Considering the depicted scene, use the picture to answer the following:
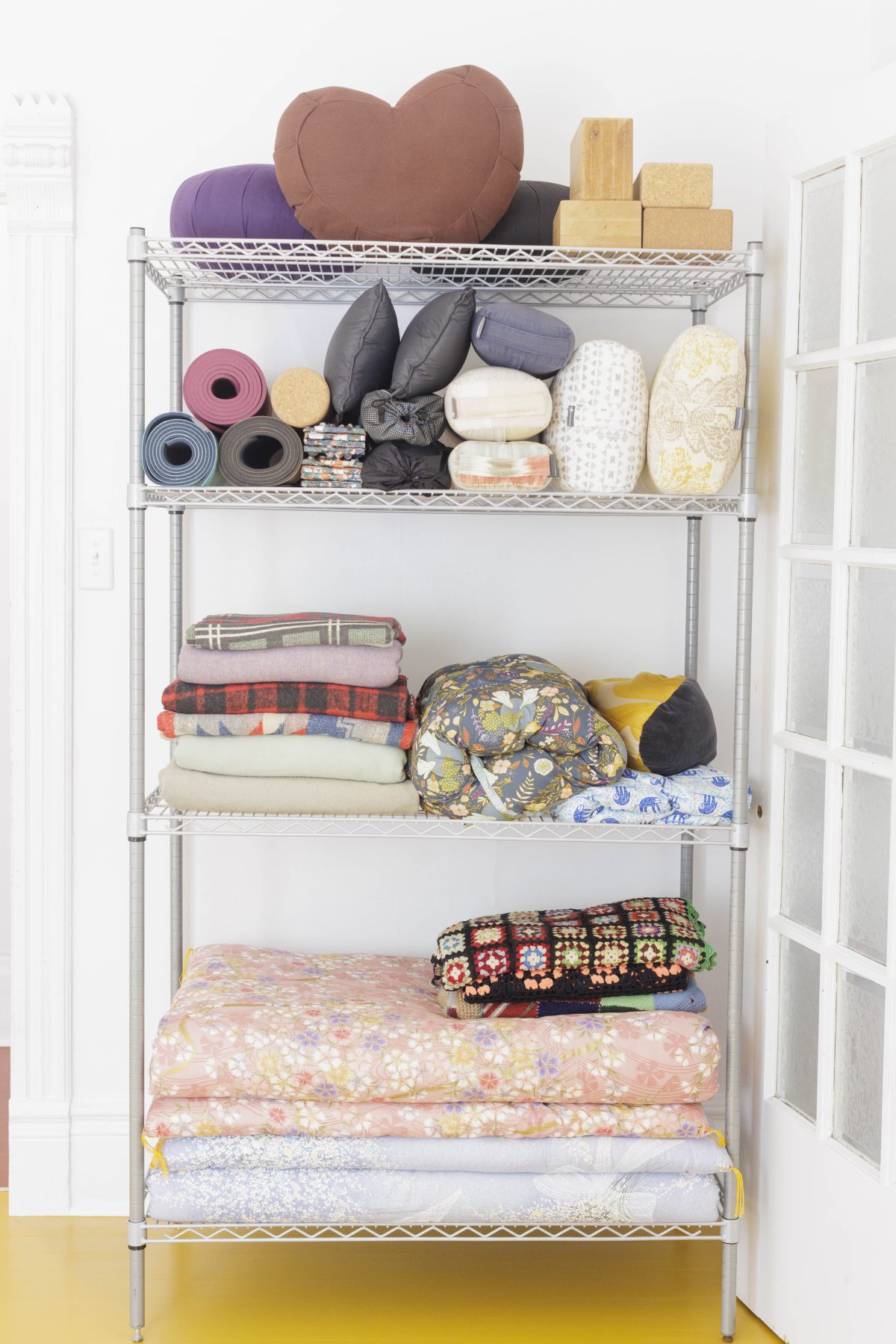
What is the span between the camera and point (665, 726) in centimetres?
192

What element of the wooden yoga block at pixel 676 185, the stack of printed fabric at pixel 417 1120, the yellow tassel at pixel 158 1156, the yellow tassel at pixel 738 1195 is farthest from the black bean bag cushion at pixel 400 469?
the yellow tassel at pixel 738 1195

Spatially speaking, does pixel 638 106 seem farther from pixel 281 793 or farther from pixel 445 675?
pixel 281 793

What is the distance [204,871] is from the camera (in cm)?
232

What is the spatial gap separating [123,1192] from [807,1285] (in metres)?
1.25

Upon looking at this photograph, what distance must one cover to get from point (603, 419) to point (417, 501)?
32 cm

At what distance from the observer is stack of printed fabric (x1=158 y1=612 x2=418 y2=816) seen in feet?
6.27

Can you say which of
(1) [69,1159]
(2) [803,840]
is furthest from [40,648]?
(2) [803,840]

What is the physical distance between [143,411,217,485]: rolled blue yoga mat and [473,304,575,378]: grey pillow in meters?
0.46

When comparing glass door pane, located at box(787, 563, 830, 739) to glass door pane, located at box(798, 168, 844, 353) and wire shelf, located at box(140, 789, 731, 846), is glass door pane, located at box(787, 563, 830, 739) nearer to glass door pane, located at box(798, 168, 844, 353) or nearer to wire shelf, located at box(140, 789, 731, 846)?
wire shelf, located at box(140, 789, 731, 846)

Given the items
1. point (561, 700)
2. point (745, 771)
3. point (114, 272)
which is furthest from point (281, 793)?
point (114, 272)

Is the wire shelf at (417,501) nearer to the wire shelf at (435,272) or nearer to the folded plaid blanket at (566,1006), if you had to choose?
the wire shelf at (435,272)

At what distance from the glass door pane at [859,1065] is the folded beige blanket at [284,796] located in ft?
2.38

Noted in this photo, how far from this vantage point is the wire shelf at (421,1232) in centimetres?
187

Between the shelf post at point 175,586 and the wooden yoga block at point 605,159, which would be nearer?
the wooden yoga block at point 605,159
